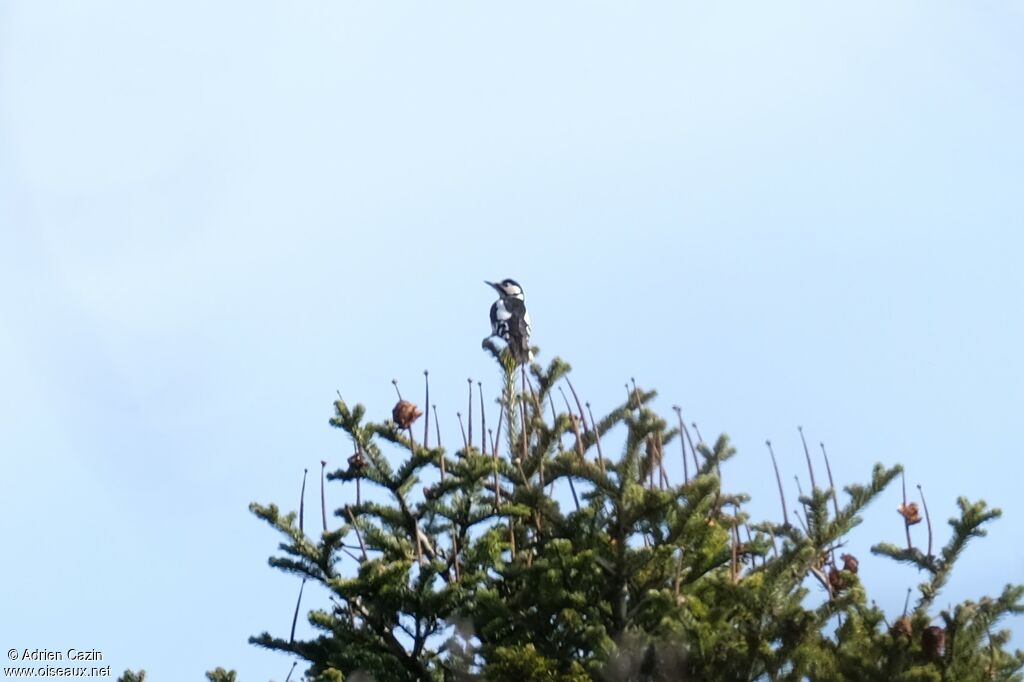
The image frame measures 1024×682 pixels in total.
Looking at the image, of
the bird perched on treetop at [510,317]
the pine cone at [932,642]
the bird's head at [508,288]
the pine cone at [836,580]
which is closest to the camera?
the pine cone at [932,642]

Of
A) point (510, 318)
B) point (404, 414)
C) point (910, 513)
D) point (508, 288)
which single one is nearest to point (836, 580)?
point (910, 513)

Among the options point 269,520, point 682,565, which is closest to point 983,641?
point 682,565

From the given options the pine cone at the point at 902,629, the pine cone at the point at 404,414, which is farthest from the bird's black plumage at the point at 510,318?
the pine cone at the point at 902,629

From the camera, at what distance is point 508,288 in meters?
17.8

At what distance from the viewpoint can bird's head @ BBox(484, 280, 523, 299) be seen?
1707 cm

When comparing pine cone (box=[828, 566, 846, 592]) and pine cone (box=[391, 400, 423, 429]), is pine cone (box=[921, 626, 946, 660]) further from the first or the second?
pine cone (box=[391, 400, 423, 429])

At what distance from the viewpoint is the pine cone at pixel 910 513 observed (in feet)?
23.0

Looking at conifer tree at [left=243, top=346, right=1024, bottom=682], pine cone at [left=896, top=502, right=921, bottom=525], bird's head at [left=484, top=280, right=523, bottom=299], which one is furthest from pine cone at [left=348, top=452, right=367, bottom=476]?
bird's head at [left=484, top=280, right=523, bottom=299]

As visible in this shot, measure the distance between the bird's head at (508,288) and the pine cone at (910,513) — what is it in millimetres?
9705

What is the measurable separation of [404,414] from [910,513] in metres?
2.59

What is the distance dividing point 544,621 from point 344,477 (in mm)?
1288

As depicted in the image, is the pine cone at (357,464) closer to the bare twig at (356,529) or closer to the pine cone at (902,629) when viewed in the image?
the bare twig at (356,529)

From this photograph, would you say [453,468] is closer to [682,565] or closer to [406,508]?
[406,508]

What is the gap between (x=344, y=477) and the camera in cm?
732
